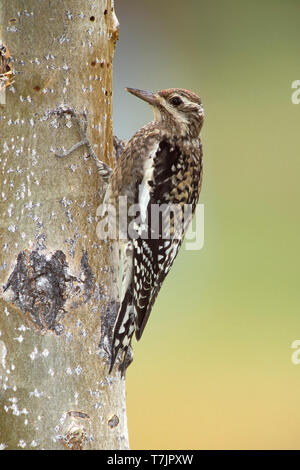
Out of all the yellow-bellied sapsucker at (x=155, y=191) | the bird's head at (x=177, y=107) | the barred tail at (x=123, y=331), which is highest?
the bird's head at (x=177, y=107)

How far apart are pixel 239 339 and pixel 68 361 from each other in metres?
3.41

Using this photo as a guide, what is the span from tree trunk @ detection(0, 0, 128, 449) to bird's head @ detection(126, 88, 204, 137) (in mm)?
738

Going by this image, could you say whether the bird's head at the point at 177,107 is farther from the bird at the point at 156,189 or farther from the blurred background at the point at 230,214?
the blurred background at the point at 230,214

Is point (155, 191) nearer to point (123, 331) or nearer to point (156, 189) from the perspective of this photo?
point (156, 189)

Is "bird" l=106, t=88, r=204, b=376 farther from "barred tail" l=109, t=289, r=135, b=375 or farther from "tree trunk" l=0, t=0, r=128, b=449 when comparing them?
"tree trunk" l=0, t=0, r=128, b=449

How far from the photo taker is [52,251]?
2.04m

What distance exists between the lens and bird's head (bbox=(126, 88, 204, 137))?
2.93 meters

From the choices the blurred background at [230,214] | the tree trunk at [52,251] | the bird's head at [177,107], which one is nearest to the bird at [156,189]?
the bird's head at [177,107]

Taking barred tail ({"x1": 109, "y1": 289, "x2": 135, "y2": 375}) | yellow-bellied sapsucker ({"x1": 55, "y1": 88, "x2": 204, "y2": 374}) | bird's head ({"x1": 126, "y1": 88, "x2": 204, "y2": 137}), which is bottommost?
barred tail ({"x1": 109, "y1": 289, "x2": 135, "y2": 375})

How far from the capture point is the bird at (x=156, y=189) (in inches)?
102

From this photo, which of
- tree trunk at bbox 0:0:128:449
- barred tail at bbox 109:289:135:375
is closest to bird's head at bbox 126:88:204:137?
tree trunk at bbox 0:0:128:449

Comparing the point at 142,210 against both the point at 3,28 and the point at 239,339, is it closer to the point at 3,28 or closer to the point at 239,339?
the point at 3,28

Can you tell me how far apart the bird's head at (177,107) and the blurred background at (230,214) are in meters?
2.08

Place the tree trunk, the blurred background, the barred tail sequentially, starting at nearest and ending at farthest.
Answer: the tree trunk, the barred tail, the blurred background
